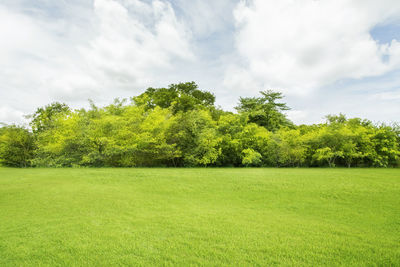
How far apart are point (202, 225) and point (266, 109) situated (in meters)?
25.8

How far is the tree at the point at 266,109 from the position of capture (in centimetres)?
2694

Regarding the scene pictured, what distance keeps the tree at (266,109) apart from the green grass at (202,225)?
18.9 metres

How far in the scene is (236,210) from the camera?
5758mm

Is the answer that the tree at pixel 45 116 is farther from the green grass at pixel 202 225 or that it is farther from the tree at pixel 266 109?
the tree at pixel 266 109

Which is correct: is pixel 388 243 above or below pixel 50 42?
below

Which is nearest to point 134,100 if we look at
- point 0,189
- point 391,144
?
point 0,189

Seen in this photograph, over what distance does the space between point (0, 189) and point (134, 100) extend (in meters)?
19.9

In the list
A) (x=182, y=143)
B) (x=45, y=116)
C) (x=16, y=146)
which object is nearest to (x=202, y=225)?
(x=182, y=143)

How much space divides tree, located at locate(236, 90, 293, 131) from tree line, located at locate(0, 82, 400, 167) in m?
7.79

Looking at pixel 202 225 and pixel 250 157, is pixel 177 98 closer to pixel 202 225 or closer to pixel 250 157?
pixel 250 157

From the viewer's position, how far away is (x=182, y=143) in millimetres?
17969

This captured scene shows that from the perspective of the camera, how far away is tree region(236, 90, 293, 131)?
2694cm

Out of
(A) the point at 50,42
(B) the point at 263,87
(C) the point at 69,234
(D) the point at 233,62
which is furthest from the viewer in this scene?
(B) the point at 263,87

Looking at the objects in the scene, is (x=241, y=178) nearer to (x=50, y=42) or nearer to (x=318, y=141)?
(x=318, y=141)
